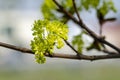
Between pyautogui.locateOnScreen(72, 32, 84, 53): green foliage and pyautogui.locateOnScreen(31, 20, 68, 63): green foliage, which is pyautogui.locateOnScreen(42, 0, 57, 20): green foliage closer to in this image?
pyautogui.locateOnScreen(72, 32, 84, 53): green foliage

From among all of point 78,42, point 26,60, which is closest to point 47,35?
point 78,42

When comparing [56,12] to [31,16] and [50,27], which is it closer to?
[50,27]

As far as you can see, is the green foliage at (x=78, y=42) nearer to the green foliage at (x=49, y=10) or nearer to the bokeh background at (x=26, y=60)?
the green foliage at (x=49, y=10)

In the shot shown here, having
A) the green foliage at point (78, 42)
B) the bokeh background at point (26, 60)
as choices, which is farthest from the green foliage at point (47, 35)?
the bokeh background at point (26, 60)

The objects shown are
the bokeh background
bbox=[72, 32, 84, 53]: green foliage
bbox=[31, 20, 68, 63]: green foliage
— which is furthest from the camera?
the bokeh background

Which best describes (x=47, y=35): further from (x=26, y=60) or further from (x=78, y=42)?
(x=26, y=60)

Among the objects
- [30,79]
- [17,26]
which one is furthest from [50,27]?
[17,26]

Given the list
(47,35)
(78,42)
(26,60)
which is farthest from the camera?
(26,60)

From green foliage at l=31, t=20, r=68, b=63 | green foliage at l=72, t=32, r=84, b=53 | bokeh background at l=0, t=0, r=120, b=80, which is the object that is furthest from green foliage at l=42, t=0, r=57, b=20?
bokeh background at l=0, t=0, r=120, b=80
